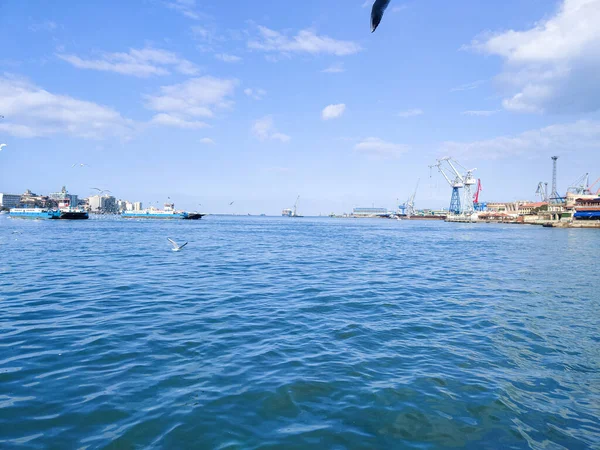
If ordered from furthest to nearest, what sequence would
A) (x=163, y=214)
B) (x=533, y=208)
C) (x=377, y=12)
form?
1. (x=533, y=208)
2. (x=163, y=214)
3. (x=377, y=12)

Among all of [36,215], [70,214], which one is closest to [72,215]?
[70,214]

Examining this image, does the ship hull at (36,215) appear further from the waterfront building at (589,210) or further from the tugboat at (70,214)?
the waterfront building at (589,210)

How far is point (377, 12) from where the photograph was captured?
13.5ft

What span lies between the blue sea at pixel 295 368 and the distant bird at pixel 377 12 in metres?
5.60

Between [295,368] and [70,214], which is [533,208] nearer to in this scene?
[70,214]

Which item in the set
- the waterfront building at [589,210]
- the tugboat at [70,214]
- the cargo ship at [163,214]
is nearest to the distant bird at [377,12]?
the waterfront building at [589,210]

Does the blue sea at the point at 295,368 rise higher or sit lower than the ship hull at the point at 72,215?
lower

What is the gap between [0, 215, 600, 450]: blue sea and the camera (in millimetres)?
5328

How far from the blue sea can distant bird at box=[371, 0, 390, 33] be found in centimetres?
560

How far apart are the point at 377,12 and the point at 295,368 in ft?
21.4

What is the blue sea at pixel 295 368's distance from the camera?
533cm

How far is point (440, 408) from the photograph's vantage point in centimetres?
607

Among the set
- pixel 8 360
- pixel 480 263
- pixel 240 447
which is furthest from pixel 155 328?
pixel 480 263

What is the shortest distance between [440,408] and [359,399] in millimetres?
1380
